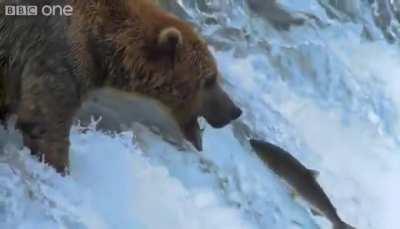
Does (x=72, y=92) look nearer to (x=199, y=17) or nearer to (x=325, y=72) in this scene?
(x=199, y=17)

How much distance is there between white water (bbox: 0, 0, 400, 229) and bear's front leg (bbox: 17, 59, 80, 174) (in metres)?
0.04

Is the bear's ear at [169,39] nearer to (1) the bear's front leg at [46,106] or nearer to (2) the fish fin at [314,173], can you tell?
(1) the bear's front leg at [46,106]

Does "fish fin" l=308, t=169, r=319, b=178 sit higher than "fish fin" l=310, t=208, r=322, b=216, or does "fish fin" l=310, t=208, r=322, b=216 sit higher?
"fish fin" l=308, t=169, r=319, b=178

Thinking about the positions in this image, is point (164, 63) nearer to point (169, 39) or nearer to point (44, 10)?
point (169, 39)

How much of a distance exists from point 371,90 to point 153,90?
0.78 m

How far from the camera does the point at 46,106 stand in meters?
1.65

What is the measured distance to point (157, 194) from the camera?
6.08 ft

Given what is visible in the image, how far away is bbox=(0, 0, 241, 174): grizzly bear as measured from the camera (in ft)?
5.45

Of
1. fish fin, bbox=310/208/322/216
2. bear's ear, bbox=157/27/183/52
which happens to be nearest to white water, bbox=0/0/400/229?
fish fin, bbox=310/208/322/216

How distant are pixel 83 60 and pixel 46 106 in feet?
0.35

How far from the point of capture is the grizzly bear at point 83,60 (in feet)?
5.45

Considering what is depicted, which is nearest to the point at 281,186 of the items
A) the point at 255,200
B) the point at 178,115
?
the point at 255,200

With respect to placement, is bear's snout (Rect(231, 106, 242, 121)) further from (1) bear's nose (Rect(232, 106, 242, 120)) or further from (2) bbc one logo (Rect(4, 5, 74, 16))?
(2) bbc one logo (Rect(4, 5, 74, 16))

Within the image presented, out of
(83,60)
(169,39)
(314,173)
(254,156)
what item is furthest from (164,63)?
(314,173)
